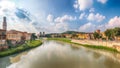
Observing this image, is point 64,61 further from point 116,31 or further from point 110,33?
point 110,33

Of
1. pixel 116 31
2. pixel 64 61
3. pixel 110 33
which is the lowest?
pixel 64 61

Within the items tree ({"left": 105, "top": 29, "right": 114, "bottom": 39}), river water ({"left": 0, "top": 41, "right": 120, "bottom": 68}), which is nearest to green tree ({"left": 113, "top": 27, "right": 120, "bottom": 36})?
tree ({"left": 105, "top": 29, "right": 114, "bottom": 39})

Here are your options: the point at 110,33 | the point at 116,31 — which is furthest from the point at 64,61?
the point at 110,33

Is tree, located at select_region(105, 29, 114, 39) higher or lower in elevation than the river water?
higher

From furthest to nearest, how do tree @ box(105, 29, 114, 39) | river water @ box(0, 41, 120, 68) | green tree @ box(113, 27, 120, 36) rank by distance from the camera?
1. tree @ box(105, 29, 114, 39)
2. green tree @ box(113, 27, 120, 36)
3. river water @ box(0, 41, 120, 68)

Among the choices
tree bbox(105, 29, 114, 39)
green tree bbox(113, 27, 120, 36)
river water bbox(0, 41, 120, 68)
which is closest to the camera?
river water bbox(0, 41, 120, 68)

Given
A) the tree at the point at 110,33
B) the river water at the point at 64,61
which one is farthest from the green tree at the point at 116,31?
the river water at the point at 64,61

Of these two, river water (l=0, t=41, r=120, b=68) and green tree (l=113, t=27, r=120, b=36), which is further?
green tree (l=113, t=27, r=120, b=36)

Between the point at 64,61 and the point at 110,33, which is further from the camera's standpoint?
the point at 110,33

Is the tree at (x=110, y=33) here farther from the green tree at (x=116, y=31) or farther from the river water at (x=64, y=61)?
the river water at (x=64, y=61)

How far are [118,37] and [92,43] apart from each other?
1.82 meters

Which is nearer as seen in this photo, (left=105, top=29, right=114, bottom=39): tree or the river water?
the river water

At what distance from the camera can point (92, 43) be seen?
11055mm

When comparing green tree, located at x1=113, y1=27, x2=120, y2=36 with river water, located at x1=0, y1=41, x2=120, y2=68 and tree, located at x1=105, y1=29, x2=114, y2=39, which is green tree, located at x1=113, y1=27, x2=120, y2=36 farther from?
river water, located at x1=0, y1=41, x2=120, y2=68
